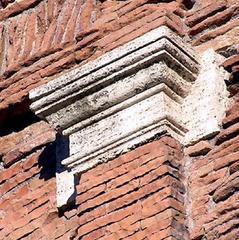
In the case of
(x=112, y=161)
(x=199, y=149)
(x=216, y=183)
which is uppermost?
(x=112, y=161)

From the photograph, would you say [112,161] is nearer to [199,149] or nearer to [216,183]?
[199,149]

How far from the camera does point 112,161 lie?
6.77 meters

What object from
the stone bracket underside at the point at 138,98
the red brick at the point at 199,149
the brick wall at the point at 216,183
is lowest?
the brick wall at the point at 216,183

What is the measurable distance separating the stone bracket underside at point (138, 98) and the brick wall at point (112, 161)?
0.25 feet

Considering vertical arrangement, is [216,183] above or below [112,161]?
below

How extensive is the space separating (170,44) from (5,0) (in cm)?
152

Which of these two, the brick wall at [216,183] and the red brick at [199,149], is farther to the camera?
the red brick at [199,149]

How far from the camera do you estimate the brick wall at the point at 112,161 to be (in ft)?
21.1

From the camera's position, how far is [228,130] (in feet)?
21.6

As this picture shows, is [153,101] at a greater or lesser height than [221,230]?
greater

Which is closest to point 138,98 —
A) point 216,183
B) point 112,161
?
point 112,161

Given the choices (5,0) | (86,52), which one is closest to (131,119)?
(86,52)

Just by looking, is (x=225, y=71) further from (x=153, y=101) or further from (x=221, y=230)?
(x=221, y=230)

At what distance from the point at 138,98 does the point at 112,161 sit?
33 cm
